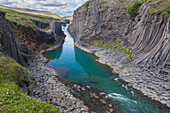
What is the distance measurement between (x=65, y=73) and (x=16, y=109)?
76.3 ft

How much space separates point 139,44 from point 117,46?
1011 cm

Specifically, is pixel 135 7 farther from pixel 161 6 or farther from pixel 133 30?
pixel 161 6

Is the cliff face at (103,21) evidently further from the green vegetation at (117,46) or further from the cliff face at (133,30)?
the green vegetation at (117,46)

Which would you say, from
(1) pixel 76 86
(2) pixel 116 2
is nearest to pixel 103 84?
(1) pixel 76 86

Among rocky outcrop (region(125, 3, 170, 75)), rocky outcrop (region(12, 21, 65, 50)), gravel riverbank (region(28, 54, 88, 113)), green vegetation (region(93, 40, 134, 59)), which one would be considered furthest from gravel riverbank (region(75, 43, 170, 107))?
rocky outcrop (region(12, 21, 65, 50))

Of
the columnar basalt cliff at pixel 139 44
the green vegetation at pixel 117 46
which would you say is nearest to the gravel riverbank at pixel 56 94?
the columnar basalt cliff at pixel 139 44

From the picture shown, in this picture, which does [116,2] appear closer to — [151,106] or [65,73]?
[65,73]

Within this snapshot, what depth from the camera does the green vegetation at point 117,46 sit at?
37531 mm

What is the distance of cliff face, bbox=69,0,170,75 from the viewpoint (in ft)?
90.9

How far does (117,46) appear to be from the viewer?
4484 cm

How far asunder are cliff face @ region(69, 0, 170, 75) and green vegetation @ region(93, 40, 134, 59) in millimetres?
1449

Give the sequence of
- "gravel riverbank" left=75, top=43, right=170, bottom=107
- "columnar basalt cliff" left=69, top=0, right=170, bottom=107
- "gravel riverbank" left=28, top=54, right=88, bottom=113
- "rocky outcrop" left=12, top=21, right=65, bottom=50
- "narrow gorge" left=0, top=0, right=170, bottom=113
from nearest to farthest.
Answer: "narrow gorge" left=0, top=0, right=170, bottom=113
"gravel riverbank" left=28, top=54, right=88, bottom=113
"gravel riverbank" left=75, top=43, right=170, bottom=107
"columnar basalt cliff" left=69, top=0, right=170, bottom=107
"rocky outcrop" left=12, top=21, right=65, bottom=50

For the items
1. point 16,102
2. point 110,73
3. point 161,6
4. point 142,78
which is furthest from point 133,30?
point 16,102

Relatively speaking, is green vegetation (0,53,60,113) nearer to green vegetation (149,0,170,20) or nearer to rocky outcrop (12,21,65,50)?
green vegetation (149,0,170,20)
